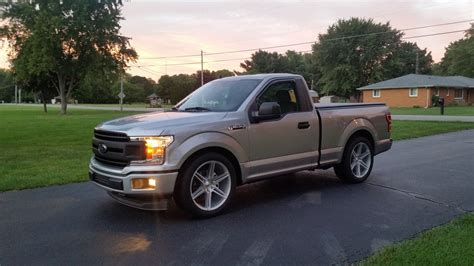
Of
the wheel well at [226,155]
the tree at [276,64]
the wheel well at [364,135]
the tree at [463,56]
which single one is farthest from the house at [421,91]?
the wheel well at [226,155]

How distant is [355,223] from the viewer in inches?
205

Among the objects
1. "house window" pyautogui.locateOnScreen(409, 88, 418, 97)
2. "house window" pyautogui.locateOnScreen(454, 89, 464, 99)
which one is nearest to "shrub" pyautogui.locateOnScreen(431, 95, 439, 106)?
"house window" pyautogui.locateOnScreen(409, 88, 418, 97)

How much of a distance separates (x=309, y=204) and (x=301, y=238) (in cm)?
144

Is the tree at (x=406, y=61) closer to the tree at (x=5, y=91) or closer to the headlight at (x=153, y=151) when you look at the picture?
the headlight at (x=153, y=151)

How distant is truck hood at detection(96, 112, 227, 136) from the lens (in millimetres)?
5188

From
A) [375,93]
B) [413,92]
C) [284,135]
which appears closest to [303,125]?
[284,135]

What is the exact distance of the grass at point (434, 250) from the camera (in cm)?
390

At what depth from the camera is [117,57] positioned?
4178 cm

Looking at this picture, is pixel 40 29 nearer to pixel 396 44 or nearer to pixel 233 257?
pixel 233 257

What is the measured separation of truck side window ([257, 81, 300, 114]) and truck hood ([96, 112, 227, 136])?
104cm

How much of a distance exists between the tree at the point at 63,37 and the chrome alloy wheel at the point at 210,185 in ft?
112

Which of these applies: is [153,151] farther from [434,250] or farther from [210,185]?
[434,250]

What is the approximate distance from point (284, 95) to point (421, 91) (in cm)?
4599

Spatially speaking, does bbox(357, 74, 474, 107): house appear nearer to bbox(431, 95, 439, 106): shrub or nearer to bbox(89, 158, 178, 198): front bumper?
bbox(431, 95, 439, 106): shrub
